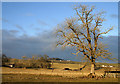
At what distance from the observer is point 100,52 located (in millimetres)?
22094

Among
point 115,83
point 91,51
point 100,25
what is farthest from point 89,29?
point 115,83

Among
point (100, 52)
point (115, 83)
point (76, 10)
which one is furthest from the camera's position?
point (76, 10)

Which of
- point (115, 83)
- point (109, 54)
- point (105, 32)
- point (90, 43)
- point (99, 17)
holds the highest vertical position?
point (99, 17)

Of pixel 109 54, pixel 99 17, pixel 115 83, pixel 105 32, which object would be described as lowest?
pixel 115 83

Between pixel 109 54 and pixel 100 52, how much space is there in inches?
56.6

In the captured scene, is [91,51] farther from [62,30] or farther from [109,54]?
[62,30]

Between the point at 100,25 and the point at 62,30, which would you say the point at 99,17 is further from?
the point at 62,30

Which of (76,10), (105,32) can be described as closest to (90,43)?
(105,32)

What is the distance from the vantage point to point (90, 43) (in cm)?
2300

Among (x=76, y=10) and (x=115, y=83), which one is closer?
(x=115, y=83)

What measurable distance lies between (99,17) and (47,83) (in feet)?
45.9

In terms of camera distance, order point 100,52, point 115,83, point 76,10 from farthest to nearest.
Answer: point 76,10 → point 100,52 → point 115,83

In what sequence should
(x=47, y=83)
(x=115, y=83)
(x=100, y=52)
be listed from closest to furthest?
(x=47, y=83) → (x=115, y=83) → (x=100, y=52)

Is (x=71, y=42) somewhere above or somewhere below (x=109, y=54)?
above
